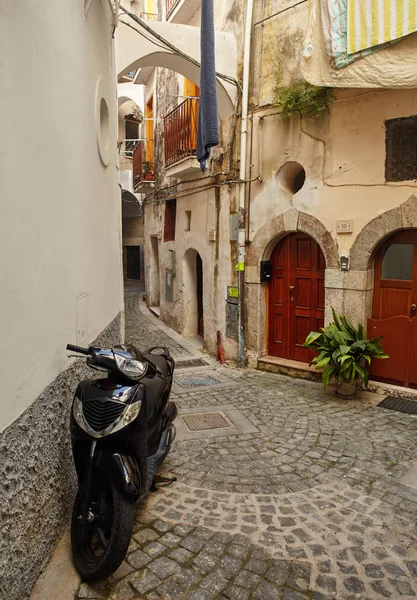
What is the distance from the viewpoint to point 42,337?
8.79ft

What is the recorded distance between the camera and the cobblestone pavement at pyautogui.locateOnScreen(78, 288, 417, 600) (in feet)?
8.59

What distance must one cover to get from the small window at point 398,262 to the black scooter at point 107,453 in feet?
14.7

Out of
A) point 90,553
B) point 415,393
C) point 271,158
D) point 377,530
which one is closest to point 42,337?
point 90,553

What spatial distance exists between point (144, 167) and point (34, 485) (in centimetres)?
1275

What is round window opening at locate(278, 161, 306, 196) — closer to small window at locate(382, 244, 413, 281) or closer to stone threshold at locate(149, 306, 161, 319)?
small window at locate(382, 244, 413, 281)

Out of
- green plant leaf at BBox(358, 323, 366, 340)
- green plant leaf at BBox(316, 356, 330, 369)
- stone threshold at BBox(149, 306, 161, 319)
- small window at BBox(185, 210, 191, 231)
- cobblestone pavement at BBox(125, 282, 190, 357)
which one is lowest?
cobblestone pavement at BBox(125, 282, 190, 357)

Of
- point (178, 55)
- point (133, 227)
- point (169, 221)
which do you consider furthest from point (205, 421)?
point (133, 227)

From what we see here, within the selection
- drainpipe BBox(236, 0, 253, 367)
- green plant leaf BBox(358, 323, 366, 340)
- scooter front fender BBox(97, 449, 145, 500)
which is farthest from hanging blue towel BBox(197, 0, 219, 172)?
scooter front fender BBox(97, 449, 145, 500)

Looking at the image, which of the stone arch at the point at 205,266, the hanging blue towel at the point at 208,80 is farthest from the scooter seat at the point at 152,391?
the stone arch at the point at 205,266

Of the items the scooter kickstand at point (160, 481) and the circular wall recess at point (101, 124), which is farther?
the circular wall recess at point (101, 124)

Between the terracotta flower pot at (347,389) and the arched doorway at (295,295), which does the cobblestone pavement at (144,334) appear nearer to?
the arched doorway at (295,295)

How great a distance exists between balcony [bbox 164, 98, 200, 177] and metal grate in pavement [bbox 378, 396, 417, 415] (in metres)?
Answer: 5.79

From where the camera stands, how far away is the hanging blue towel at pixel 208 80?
6203 mm

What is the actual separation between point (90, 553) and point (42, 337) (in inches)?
53.1
